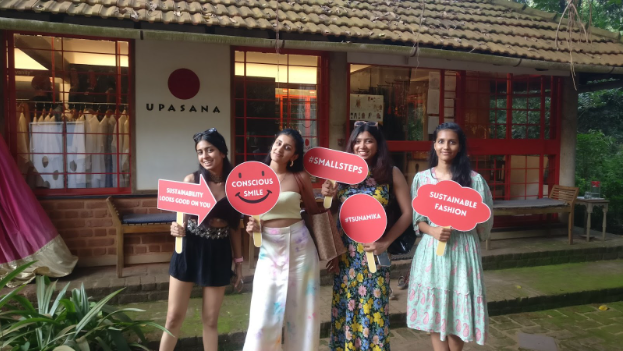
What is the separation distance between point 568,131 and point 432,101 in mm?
2446

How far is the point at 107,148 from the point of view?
18.2 feet

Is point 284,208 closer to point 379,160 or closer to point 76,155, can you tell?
point 379,160

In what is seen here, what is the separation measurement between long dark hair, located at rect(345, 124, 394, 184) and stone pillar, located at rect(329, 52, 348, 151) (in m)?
3.21

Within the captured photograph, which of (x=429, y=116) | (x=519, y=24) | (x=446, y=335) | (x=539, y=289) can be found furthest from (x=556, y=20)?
(x=446, y=335)

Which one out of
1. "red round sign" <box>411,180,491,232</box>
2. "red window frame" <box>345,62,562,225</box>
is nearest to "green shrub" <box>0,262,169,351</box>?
"red round sign" <box>411,180,491,232</box>

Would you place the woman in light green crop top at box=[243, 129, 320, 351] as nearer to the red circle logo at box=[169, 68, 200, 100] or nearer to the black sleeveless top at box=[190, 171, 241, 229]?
the black sleeveless top at box=[190, 171, 241, 229]

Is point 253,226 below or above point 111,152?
below

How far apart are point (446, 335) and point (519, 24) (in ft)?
18.8

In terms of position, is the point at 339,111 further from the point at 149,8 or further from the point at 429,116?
the point at 149,8

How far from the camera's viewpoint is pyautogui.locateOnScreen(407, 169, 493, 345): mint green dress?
2902 millimetres

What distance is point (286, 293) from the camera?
9.16ft

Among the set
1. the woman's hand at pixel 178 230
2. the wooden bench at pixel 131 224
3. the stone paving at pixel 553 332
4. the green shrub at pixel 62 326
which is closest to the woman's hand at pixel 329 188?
the woman's hand at pixel 178 230

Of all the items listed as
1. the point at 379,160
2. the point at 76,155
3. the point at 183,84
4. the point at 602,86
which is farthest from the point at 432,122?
the point at 76,155

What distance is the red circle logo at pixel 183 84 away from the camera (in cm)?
554
